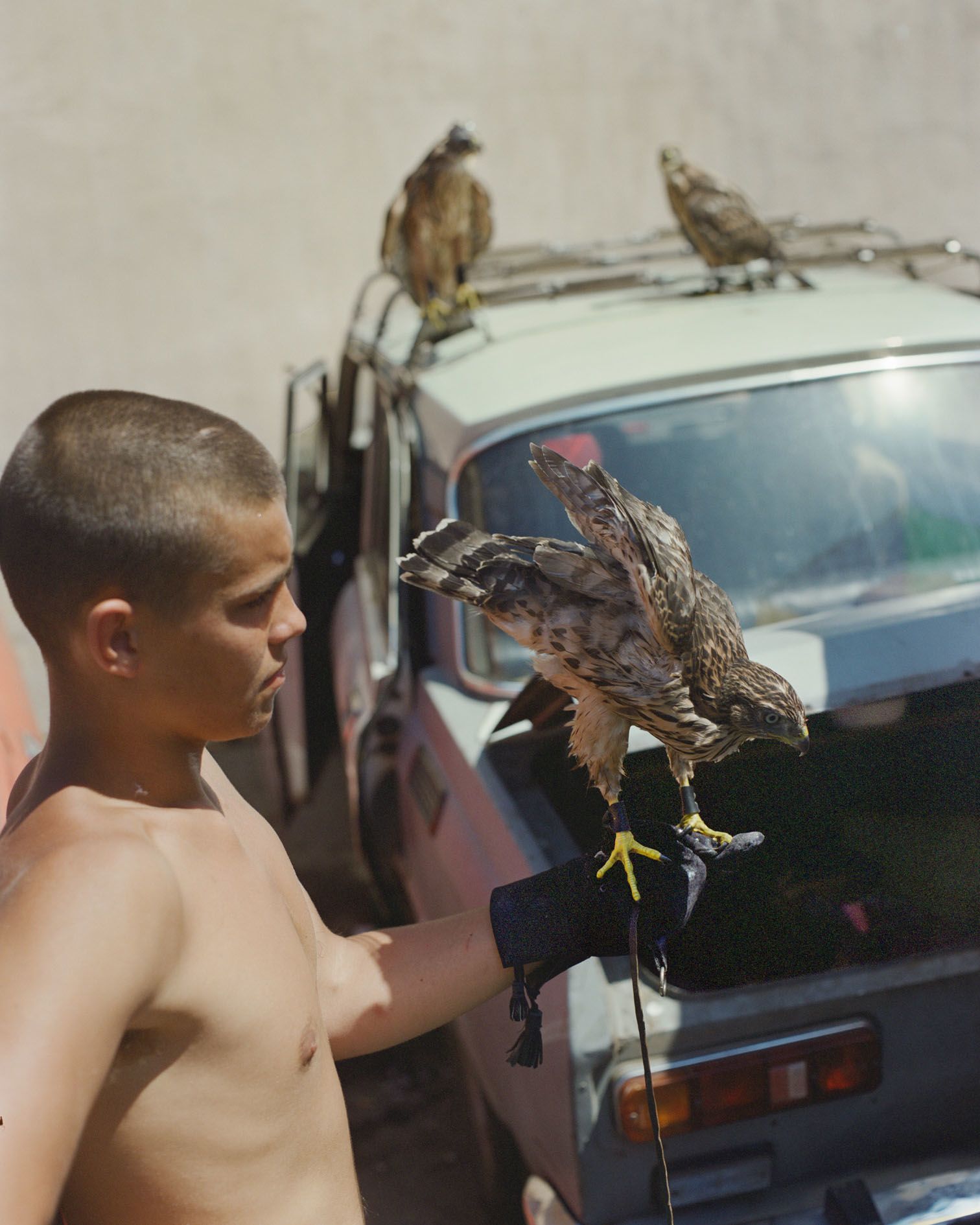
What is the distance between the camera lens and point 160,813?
46.1 inches

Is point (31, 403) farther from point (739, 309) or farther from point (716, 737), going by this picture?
point (716, 737)

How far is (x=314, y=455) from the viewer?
219 inches

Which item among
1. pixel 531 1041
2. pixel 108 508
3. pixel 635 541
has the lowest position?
pixel 531 1041

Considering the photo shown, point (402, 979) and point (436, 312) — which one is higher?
point (436, 312)

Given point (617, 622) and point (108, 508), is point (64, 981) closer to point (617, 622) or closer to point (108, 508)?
point (108, 508)

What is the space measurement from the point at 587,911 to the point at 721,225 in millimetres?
3153

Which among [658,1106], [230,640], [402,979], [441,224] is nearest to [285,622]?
[230,640]

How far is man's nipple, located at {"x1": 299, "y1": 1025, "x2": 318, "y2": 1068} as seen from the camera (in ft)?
4.01

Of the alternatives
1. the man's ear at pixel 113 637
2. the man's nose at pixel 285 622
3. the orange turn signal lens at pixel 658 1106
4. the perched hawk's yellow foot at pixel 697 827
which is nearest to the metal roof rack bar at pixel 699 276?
the perched hawk's yellow foot at pixel 697 827

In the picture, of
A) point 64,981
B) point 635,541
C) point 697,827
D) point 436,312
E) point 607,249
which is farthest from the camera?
point 607,249

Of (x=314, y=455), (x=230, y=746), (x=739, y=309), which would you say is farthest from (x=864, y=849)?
(x=230, y=746)

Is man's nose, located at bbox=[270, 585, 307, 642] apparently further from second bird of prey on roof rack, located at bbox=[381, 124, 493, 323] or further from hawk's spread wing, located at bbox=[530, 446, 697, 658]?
second bird of prey on roof rack, located at bbox=[381, 124, 493, 323]

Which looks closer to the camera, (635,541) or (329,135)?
(635,541)

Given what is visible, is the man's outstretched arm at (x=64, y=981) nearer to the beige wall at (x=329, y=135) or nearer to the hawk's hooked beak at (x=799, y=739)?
the hawk's hooked beak at (x=799, y=739)
